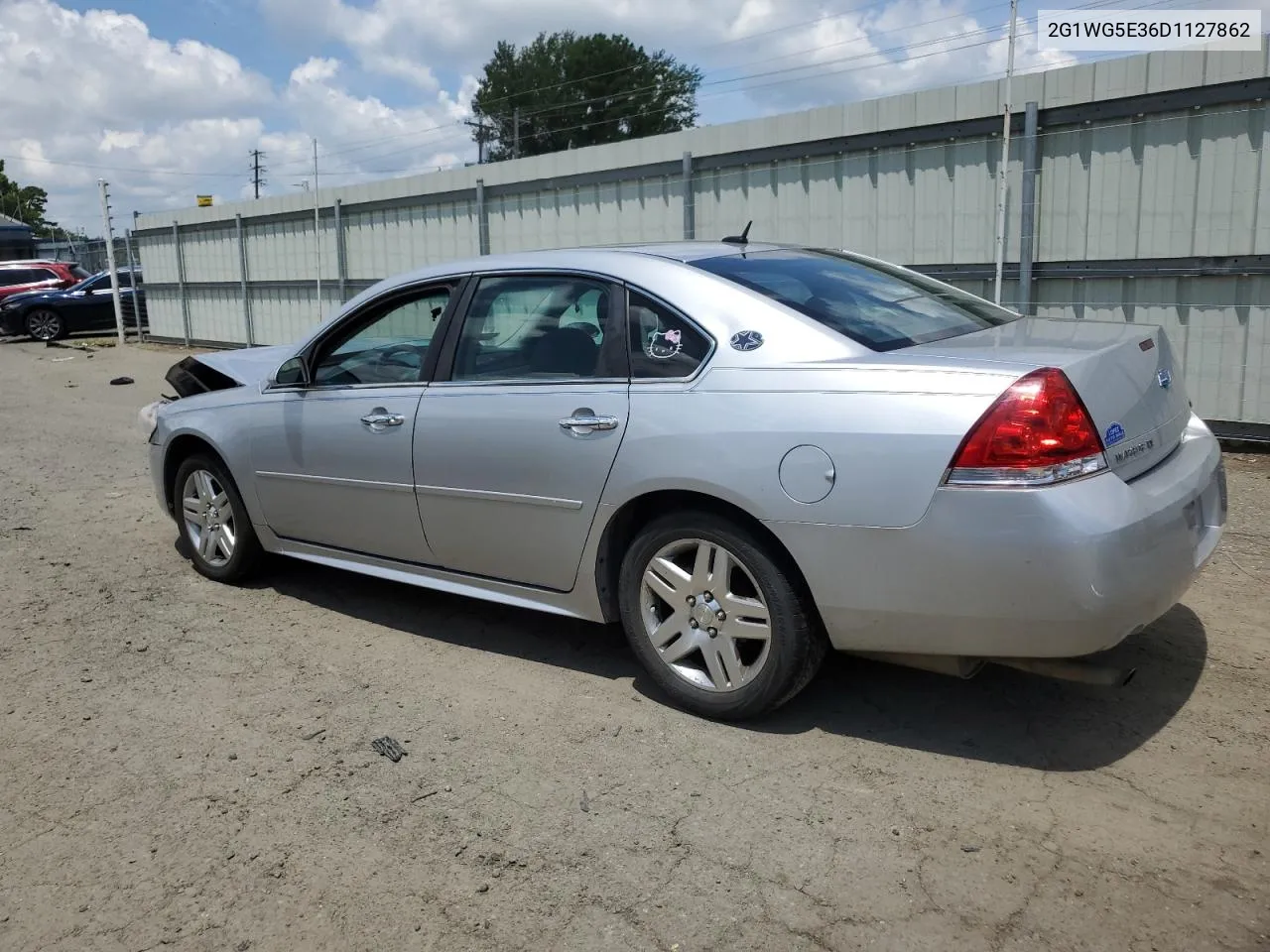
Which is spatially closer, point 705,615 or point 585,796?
point 585,796

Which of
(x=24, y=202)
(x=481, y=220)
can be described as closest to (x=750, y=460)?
(x=481, y=220)

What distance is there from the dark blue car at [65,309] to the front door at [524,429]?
22453mm

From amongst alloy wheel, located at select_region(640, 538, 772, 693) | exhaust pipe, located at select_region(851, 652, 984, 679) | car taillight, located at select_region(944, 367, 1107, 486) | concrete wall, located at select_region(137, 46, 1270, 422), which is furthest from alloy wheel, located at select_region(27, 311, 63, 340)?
car taillight, located at select_region(944, 367, 1107, 486)

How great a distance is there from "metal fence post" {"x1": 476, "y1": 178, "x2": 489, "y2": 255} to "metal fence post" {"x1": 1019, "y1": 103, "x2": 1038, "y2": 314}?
7333 millimetres

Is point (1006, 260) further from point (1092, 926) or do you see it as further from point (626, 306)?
point (1092, 926)

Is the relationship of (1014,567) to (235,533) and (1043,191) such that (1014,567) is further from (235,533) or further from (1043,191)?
(1043,191)

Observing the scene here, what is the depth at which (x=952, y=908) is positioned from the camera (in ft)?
8.75

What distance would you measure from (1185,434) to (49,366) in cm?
1968

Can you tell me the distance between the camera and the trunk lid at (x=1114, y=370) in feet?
10.4

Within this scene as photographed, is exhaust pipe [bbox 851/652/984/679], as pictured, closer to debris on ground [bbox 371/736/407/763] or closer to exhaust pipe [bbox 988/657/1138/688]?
exhaust pipe [bbox 988/657/1138/688]

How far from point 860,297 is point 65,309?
25.4m

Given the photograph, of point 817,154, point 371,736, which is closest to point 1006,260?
point 817,154

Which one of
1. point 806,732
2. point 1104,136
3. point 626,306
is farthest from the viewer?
point 1104,136

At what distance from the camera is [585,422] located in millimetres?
3844
